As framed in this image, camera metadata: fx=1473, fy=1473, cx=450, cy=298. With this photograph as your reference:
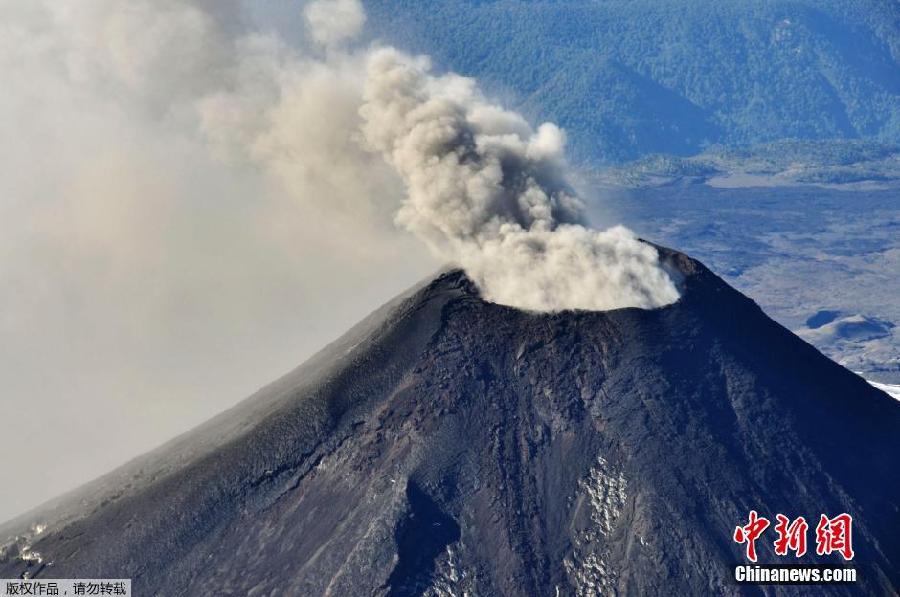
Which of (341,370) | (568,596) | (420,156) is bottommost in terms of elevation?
(568,596)

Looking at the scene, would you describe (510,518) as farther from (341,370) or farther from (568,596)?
(341,370)

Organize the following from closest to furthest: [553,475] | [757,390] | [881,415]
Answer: [553,475]
[757,390]
[881,415]

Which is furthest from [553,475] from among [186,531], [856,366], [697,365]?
[856,366]

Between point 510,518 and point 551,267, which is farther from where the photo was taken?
point 551,267
